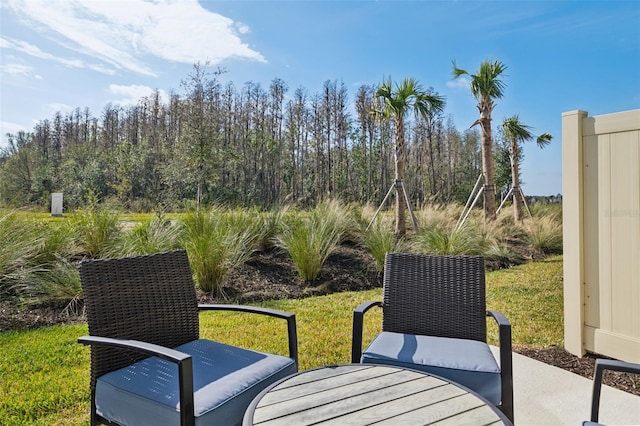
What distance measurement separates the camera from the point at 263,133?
453 inches

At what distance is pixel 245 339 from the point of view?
3242 mm

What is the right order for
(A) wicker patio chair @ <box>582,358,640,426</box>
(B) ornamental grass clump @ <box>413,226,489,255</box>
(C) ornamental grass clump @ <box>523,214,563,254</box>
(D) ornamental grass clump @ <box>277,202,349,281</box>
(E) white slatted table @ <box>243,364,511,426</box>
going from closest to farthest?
(E) white slatted table @ <box>243,364,511,426</box>, (A) wicker patio chair @ <box>582,358,640,426</box>, (D) ornamental grass clump @ <box>277,202,349,281</box>, (B) ornamental grass clump @ <box>413,226,489,255</box>, (C) ornamental grass clump @ <box>523,214,563,254</box>

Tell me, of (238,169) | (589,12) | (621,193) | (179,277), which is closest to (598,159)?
(621,193)

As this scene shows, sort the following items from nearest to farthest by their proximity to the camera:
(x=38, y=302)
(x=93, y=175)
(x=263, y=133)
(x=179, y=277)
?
(x=179, y=277) < (x=38, y=302) < (x=93, y=175) < (x=263, y=133)

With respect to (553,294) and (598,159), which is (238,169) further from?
(598,159)

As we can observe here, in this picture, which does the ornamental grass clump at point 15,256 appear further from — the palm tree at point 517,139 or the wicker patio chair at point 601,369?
the palm tree at point 517,139

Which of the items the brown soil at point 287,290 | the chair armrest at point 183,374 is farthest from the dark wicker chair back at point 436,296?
the chair armrest at point 183,374

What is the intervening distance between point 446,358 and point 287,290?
9.98ft

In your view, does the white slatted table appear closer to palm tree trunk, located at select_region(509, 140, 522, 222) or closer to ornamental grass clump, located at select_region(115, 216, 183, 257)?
ornamental grass clump, located at select_region(115, 216, 183, 257)

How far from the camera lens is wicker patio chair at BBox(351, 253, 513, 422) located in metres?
1.91

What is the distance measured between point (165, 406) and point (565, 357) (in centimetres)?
282

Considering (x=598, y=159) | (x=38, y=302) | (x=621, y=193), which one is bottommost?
(x=38, y=302)

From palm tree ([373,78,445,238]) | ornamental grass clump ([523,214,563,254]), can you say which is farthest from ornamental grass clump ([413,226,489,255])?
ornamental grass clump ([523,214,563,254])

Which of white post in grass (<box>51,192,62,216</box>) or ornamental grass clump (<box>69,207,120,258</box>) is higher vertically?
white post in grass (<box>51,192,62,216</box>)
